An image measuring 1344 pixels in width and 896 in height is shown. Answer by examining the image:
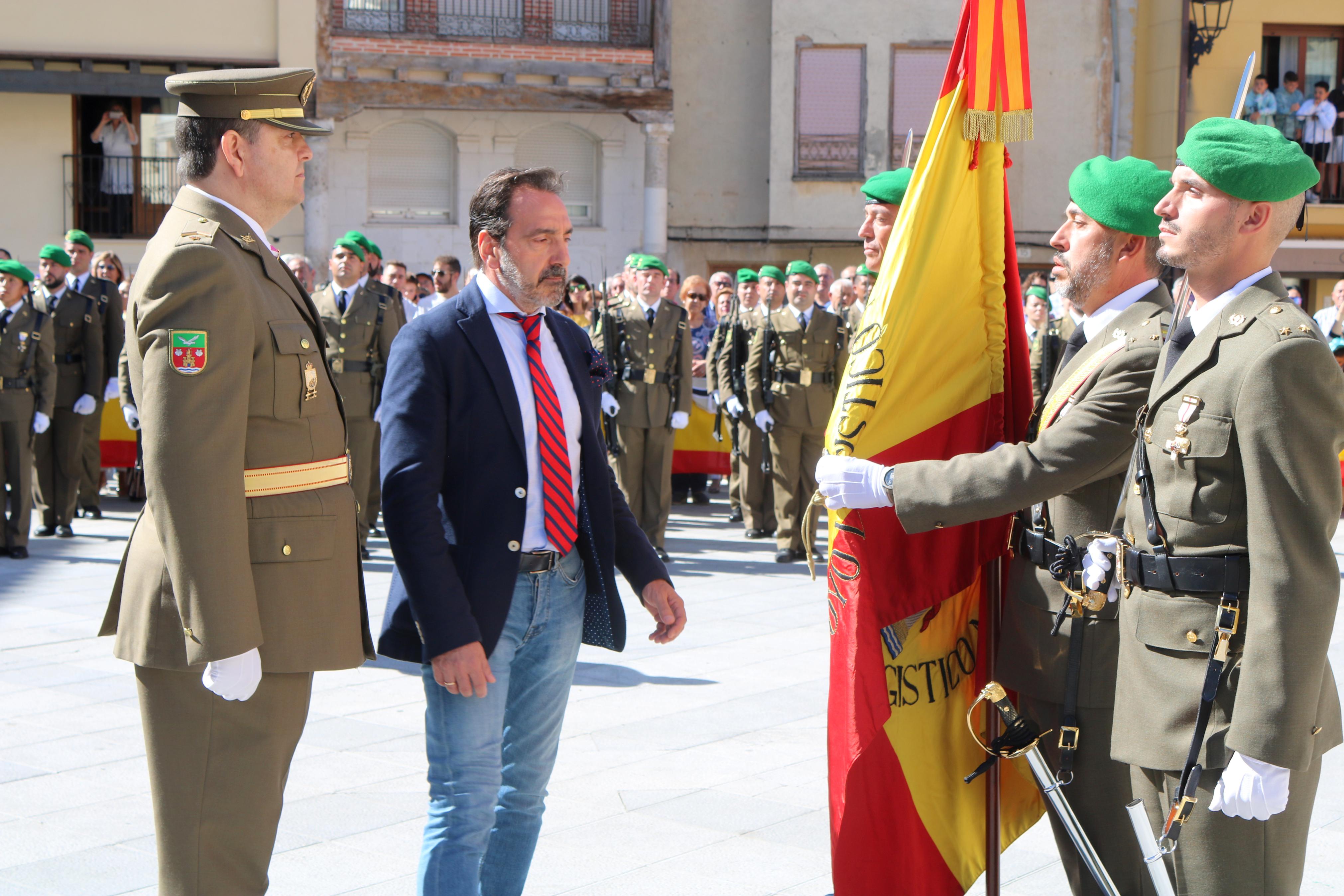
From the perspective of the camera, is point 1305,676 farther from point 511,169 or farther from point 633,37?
point 633,37

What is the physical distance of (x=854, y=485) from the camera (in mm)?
3045

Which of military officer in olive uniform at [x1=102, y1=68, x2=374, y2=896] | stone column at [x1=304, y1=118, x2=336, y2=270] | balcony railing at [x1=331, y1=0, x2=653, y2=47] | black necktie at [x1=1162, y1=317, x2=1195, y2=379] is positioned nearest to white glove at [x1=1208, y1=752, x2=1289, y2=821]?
black necktie at [x1=1162, y1=317, x2=1195, y2=379]

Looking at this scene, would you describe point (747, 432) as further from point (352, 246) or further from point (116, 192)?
point (116, 192)

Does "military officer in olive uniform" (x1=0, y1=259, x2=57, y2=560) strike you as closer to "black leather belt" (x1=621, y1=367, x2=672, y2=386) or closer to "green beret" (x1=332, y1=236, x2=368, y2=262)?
"green beret" (x1=332, y1=236, x2=368, y2=262)

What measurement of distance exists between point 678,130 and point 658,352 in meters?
14.4

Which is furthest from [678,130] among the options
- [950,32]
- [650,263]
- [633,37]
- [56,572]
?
[56,572]

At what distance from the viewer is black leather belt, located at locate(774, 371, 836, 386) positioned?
10.3 metres

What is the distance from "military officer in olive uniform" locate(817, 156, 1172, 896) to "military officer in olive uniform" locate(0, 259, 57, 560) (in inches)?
314

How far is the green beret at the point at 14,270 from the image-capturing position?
31.9 ft

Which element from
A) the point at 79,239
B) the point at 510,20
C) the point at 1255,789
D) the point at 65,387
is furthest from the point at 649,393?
the point at 510,20

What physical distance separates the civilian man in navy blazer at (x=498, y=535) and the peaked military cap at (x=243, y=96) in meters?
0.50

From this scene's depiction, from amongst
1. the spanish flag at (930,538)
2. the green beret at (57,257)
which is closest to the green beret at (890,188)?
the spanish flag at (930,538)

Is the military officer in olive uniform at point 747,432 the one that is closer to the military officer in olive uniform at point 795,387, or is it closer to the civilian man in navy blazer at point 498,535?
the military officer in olive uniform at point 795,387

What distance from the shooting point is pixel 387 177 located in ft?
75.4
